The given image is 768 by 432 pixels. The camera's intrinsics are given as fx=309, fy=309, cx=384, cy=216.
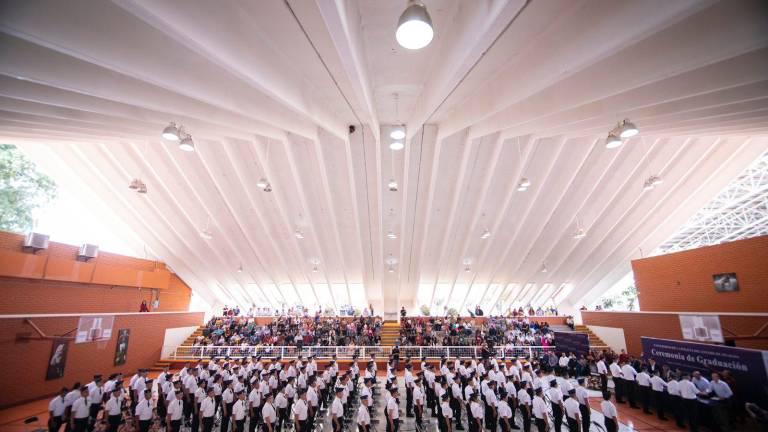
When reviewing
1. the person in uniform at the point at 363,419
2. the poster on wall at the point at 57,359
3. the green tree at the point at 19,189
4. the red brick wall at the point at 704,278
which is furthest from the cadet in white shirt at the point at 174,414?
the red brick wall at the point at 704,278

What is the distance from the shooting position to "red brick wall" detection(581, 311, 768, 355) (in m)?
10.5

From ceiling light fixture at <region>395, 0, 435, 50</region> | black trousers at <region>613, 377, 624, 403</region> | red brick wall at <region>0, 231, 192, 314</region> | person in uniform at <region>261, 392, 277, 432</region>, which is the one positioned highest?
ceiling light fixture at <region>395, 0, 435, 50</region>

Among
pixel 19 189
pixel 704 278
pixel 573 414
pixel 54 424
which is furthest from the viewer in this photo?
pixel 19 189

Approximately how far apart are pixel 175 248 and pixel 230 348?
702 centimetres

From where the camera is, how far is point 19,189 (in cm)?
1698

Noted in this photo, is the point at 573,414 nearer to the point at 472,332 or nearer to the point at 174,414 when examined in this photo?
the point at 174,414

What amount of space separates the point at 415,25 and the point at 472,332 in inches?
703

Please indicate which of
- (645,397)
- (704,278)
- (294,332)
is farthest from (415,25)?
(294,332)

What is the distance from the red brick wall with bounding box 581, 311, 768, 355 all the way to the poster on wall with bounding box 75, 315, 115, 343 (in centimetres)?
2488

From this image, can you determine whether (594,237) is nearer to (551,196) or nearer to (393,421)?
(551,196)

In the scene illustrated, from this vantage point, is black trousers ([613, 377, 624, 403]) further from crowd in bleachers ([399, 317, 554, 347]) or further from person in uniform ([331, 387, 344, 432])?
person in uniform ([331, 387, 344, 432])

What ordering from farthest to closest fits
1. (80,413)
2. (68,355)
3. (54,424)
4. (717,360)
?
(68,355), (717,360), (80,413), (54,424)

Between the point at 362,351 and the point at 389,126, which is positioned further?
the point at 362,351

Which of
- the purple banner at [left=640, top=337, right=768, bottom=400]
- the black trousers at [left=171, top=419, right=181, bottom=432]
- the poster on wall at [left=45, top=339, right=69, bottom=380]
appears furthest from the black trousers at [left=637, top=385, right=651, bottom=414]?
the poster on wall at [left=45, top=339, right=69, bottom=380]
